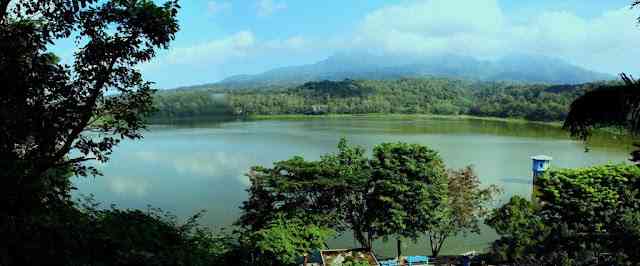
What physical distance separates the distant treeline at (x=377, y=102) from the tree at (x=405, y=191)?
2334 inches

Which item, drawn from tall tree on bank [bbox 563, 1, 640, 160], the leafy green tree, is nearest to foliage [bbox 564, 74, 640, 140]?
tall tree on bank [bbox 563, 1, 640, 160]

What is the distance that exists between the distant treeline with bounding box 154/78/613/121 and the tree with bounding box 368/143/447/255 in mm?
59292

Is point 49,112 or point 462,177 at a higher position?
point 49,112

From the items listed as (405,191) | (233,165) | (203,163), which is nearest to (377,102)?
(203,163)

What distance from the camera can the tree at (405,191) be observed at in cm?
1182

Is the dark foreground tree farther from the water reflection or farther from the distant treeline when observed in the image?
the distant treeline

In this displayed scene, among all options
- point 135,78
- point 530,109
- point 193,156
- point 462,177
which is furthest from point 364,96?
point 135,78

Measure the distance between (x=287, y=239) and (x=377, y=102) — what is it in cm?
8641

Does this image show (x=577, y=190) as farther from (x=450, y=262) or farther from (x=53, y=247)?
(x=53, y=247)

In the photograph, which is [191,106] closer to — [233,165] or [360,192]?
[233,165]

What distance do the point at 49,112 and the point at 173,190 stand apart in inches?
748

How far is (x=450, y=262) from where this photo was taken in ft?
39.1

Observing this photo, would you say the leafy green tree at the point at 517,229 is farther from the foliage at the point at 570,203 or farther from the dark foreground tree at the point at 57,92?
the dark foreground tree at the point at 57,92

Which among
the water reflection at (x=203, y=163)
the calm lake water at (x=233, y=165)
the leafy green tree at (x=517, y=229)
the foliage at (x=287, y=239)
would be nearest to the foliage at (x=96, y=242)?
the foliage at (x=287, y=239)
